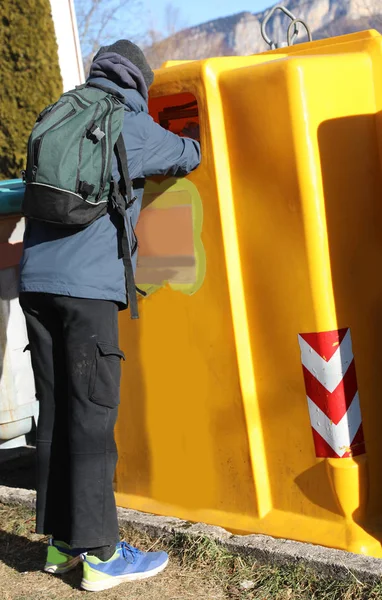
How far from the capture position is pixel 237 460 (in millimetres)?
2932

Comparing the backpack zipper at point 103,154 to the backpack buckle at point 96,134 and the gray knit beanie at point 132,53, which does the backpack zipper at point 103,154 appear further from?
the gray knit beanie at point 132,53

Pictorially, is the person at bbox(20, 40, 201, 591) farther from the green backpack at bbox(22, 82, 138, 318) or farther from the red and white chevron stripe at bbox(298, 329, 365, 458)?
the red and white chevron stripe at bbox(298, 329, 365, 458)

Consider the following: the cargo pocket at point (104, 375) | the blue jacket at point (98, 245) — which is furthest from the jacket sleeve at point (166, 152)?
the cargo pocket at point (104, 375)

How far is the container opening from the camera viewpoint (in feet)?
10.1

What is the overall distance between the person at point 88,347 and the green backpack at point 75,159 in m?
0.07

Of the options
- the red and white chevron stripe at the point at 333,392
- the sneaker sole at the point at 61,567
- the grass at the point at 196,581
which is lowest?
the grass at the point at 196,581

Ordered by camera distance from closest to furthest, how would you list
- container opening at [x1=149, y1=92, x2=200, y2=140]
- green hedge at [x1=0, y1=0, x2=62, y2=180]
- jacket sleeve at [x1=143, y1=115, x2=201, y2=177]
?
jacket sleeve at [x1=143, y1=115, x2=201, y2=177]
container opening at [x1=149, y1=92, x2=200, y2=140]
green hedge at [x1=0, y1=0, x2=62, y2=180]

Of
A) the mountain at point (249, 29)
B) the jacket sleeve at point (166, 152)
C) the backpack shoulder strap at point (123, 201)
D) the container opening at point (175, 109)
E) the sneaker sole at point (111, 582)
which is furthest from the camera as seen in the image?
the mountain at point (249, 29)

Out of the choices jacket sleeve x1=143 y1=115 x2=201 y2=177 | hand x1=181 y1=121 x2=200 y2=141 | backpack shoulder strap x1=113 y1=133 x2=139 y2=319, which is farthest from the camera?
hand x1=181 y1=121 x2=200 y2=141

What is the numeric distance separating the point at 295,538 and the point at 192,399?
Answer: 588 millimetres

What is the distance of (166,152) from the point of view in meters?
2.71

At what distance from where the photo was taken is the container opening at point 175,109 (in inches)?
121

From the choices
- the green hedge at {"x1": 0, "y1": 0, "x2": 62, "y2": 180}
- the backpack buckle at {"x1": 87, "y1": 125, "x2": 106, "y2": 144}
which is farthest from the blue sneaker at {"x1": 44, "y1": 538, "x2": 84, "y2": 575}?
the green hedge at {"x1": 0, "y1": 0, "x2": 62, "y2": 180}

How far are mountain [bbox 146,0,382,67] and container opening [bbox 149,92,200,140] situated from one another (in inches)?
1979
